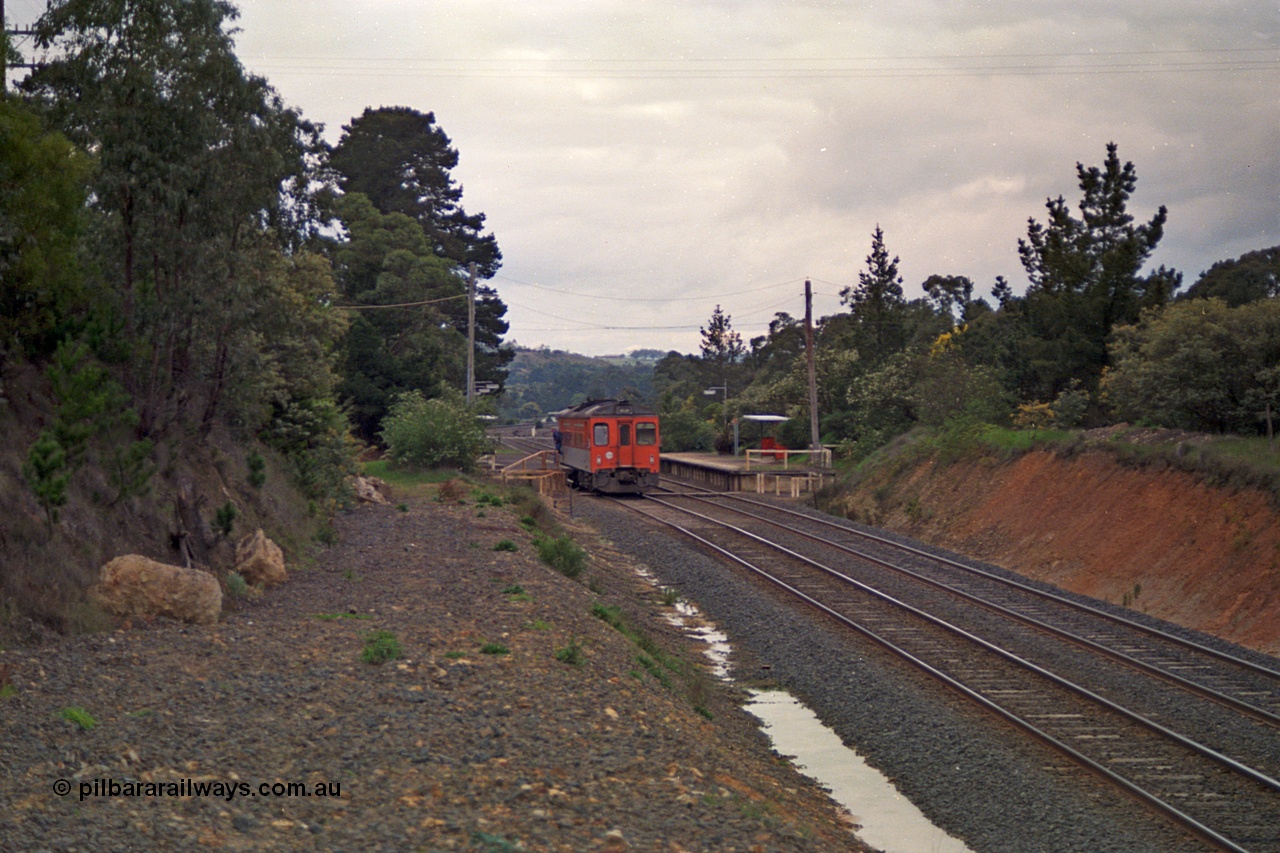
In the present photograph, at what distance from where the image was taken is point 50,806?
18.7 ft

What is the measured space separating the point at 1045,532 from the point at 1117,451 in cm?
273

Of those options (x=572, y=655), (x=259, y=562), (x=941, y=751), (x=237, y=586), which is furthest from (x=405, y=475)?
(x=941, y=751)

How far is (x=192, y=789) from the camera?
6.24 m

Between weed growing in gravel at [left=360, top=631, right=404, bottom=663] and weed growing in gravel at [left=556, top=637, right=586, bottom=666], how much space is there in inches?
63.1

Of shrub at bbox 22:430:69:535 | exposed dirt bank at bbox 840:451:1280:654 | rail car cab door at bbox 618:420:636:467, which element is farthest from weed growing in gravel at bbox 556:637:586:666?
rail car cab door at bbox 618:420:636:467

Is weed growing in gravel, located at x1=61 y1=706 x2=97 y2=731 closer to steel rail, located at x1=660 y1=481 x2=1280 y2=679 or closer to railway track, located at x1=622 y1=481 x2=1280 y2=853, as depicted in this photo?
railway track, located at x1=622 y1=481 x2=1280 y2=853

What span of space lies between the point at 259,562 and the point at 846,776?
7.89 metres

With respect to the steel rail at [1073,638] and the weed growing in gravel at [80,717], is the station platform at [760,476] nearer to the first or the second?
the steel rail at [1073,638]

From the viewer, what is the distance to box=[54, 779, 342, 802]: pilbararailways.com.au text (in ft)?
19.7

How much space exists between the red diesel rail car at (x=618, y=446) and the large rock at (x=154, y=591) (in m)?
24.4

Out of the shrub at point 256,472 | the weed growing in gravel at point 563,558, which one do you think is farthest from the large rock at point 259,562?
the weed growing in gravel at point 563,558

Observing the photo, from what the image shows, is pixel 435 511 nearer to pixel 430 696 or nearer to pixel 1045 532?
pixel 1045 532

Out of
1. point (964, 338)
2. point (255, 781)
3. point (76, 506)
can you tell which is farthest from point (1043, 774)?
point (964, 338)

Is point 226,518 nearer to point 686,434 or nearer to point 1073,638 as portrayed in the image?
point 1073,638
